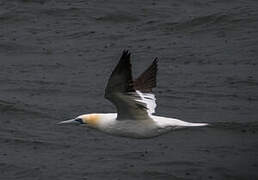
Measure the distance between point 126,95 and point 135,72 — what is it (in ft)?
17.8

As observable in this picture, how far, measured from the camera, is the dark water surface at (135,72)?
13.5 meters

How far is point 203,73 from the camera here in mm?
16188

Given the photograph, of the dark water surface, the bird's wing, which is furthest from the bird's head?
the dark water surface

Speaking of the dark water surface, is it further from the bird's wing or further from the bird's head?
the bird's wing

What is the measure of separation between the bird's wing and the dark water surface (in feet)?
5.54

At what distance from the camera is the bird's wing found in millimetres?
10406

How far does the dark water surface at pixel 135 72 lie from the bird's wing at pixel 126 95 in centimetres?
169

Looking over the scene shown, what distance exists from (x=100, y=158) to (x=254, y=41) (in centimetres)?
508

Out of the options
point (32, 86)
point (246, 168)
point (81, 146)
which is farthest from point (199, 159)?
point (32, 86)

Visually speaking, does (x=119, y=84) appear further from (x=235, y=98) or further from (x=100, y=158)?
(x=235, y=98)

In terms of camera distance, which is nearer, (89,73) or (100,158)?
(100,158)

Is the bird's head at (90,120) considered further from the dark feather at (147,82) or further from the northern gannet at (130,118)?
the dark feather at (147,82)

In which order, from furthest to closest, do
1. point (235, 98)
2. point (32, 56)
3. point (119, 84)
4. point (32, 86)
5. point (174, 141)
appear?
point (32, 56)
point (32, 86)
point (235, 98)
point (174, 141)
point (119, 84)

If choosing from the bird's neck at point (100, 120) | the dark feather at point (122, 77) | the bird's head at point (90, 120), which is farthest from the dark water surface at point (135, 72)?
the dark feather at point (122, 77)
